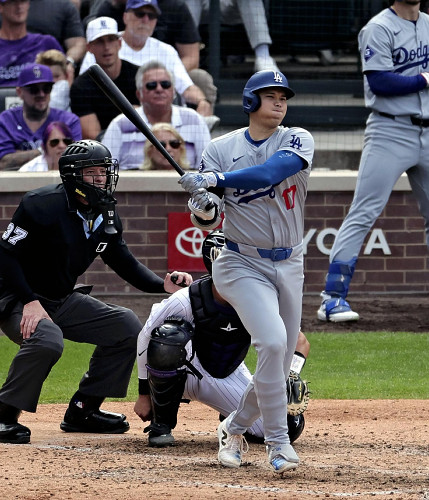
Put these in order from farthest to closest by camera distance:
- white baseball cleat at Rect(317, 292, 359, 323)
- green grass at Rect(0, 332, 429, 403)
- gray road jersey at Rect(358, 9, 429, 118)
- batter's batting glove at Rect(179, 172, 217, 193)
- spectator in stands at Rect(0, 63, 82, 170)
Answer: spectator in stands at Rect(0, 63, 82, 170) → white baseball cleat at Rect(317, 292, 359, 323) → gray road jersey at Rect(358, 9, 429, 118) → green grass at Rect(0, 332, 429, 403) → batter's batting glove at Rect(179, 172, 217, 193)

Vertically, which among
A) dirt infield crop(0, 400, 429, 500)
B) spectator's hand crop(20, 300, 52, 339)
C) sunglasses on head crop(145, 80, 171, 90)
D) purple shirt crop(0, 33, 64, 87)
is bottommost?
dirt infield crop(0, 400, 429, 500)

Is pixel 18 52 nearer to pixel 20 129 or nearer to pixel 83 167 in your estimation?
pixel 20 129

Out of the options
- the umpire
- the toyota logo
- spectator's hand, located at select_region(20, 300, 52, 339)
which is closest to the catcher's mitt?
the umpire

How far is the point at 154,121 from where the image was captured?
943 centimetres

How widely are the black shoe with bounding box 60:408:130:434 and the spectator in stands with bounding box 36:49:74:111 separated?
4.82 m

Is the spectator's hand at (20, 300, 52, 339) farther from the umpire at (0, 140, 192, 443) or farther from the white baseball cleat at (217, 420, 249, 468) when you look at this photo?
the white baseball cleat at (217, 420, 249, 468)

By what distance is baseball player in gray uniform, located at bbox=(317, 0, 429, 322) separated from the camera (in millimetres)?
7562

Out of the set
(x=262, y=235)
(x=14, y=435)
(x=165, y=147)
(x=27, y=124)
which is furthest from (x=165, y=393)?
(x=27, y=124)

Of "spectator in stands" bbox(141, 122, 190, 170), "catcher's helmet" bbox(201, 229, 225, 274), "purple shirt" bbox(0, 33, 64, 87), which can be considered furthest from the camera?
A: "purple shirt" bbox(0, 33, 64, 87)

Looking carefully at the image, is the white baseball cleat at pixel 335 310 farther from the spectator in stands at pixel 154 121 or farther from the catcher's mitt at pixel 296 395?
the catcher's mitt at pixel 296 395

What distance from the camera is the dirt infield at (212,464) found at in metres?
4.06

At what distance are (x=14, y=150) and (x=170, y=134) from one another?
1417 millimetres

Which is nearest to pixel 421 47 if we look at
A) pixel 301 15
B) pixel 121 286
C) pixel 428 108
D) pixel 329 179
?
pixel 428 108

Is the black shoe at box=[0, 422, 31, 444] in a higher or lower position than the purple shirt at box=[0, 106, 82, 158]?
lower
